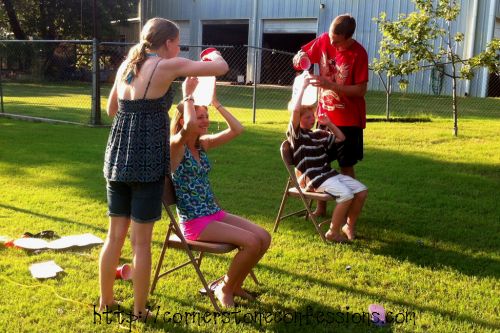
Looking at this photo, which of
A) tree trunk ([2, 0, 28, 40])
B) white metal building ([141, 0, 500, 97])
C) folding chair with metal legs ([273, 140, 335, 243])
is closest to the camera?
folding chair with metal legs ([273, 140, 335, 243])

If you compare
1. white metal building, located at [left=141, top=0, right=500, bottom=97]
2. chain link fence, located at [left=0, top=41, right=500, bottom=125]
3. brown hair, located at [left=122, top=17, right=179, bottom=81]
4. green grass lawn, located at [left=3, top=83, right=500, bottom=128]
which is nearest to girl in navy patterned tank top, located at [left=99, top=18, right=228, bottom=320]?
brown hair, located at [left=122, top=17, right=179, bottom=81]

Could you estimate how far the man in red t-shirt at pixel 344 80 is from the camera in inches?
194

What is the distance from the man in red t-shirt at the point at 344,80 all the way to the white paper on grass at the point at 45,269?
8.32 feet

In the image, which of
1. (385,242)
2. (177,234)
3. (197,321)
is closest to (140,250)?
(177,234)

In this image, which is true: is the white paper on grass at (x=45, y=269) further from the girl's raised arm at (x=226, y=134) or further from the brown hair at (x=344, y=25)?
the brown hair at (x=344, y=25)

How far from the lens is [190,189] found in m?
3.51

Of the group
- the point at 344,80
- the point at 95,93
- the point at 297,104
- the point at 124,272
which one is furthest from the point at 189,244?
the point at 95,93

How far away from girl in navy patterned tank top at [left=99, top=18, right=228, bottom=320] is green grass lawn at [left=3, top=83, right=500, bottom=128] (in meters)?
9.64

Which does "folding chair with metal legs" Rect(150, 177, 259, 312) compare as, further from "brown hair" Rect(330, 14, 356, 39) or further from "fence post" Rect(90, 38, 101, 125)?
"fence post" Rect(90, 38, 101, 125)

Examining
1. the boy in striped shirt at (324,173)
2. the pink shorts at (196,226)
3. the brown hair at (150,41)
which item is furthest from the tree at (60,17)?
the brown hair at (150,41)

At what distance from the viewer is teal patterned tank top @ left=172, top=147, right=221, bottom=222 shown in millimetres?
3494

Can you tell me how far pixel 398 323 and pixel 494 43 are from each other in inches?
295

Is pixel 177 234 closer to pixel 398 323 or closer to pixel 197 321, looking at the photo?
pixel 197 321

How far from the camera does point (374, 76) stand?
23.8 m
